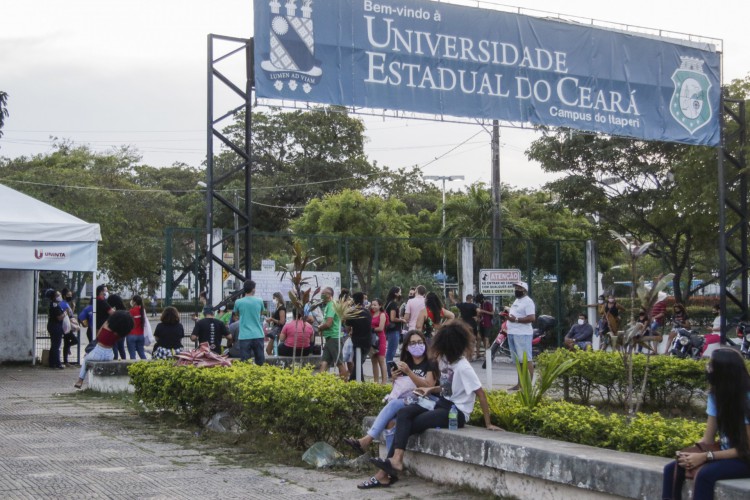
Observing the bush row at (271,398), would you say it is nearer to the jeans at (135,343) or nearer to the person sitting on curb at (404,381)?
the person sitting on curb at (404,381)

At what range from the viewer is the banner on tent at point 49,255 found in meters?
15.3

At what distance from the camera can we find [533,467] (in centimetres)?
616

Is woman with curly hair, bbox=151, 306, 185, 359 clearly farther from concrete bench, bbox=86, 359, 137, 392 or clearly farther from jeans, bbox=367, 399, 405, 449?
jeans, bbox=367, 399, 405, 449

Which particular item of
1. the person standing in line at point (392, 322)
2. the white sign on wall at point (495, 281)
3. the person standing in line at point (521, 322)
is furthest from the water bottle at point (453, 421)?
the white sign on wall at point (495, 281)

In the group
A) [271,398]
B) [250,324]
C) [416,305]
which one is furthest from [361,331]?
[271,398]

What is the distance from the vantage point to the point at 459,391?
7293mm

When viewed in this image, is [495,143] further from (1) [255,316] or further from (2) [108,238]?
(2) [108,238]

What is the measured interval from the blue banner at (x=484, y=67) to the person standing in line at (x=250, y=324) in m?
3.49

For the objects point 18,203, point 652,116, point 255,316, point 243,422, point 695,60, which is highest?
point 695,60

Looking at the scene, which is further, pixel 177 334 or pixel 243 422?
pixel 177 334

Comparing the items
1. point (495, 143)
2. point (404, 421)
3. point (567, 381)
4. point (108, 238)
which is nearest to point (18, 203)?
point (567, 381)

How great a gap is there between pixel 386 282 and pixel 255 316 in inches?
474

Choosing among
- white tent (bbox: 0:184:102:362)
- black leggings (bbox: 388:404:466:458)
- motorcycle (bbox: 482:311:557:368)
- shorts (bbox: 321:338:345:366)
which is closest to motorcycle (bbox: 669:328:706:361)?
motorcycle (bbox: 482:311:557:368)

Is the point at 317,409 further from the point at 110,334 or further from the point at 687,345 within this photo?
the point at 687,345
